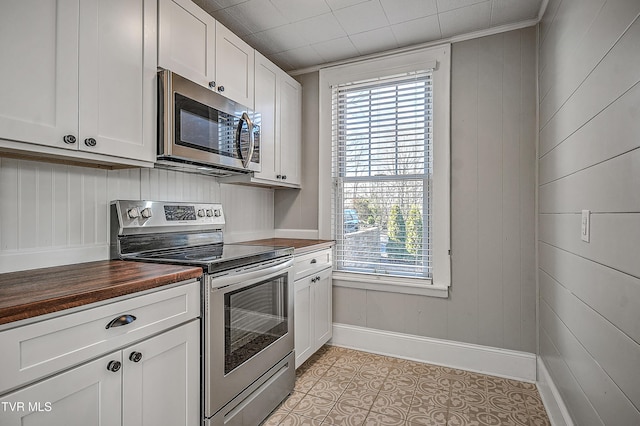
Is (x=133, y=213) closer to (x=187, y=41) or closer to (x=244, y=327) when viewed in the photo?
(x=244, y=327)

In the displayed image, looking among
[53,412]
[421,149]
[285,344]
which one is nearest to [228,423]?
[285,344]

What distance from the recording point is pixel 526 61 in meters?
2.35

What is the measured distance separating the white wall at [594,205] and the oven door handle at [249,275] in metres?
1.46

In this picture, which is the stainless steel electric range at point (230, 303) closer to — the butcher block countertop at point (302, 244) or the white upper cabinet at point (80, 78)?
the butcher block countertop at point (302, 244)

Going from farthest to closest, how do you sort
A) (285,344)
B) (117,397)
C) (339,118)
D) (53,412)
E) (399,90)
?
1. (339,118)
2. (399,90)
3. (285,344)
4. (117,397)
5. (53,412)

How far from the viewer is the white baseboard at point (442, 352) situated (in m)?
2.38

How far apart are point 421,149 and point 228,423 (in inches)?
86.2

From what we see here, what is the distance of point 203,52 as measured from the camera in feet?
6.36

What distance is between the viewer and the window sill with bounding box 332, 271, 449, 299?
8.54ft

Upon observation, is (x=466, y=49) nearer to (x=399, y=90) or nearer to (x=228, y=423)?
(x=399, y=90)

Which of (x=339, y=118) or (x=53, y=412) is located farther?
(x=339, y=118)

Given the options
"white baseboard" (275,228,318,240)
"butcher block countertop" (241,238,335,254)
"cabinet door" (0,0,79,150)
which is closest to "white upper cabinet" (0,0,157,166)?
"cabinet door" (0,0,79,150)

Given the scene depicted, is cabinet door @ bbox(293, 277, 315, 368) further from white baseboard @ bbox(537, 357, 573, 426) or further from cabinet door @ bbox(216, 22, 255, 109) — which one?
white baseboard @ bbox(537, 357, 573, 426)

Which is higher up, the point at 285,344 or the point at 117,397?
the point at 117,397
